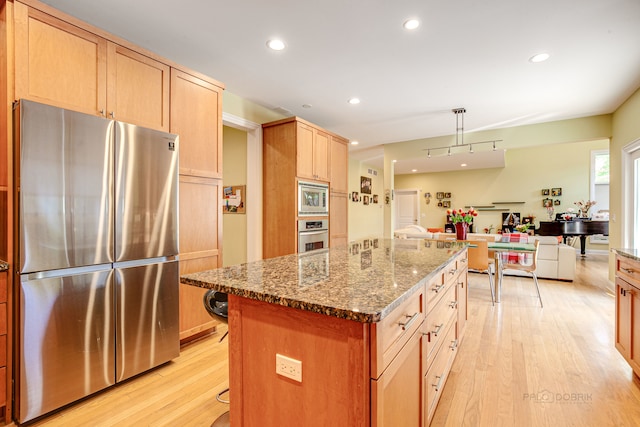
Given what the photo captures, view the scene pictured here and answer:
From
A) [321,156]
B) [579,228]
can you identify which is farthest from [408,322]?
[579,228]

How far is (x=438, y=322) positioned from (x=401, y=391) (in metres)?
0.64

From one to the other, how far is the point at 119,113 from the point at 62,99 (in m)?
0.31

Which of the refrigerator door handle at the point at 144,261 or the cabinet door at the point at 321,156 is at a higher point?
the cabinet door at the point at 321,156

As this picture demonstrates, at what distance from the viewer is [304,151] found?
3777 millimetres

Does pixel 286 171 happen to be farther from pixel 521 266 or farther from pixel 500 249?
pixel 521 266

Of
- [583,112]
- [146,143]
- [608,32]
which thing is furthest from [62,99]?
[583,112]

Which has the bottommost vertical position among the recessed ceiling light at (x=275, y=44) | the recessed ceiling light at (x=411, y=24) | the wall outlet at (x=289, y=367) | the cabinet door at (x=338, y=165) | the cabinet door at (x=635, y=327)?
the cabinet door at (x=635, y=327)

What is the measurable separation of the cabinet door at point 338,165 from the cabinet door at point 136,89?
253 cm

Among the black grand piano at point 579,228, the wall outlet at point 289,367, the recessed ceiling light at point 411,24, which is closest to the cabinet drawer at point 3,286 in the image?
the wall outlet at point 289,367

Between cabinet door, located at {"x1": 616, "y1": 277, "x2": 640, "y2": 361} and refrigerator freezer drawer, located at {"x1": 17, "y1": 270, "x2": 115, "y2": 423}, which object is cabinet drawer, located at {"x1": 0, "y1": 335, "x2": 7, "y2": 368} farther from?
cabinet door, located at {"x1": 616, "y1": 277, "x2": 640, "y2": 361}

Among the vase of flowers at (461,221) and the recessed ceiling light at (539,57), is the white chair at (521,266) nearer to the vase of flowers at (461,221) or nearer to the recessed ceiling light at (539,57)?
the vase of flowers at (461,221)

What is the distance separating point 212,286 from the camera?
46.3 inches

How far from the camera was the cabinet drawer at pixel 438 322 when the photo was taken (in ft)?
4.64

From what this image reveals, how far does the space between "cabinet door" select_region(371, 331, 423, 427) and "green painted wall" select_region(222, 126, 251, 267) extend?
10.2 feet
